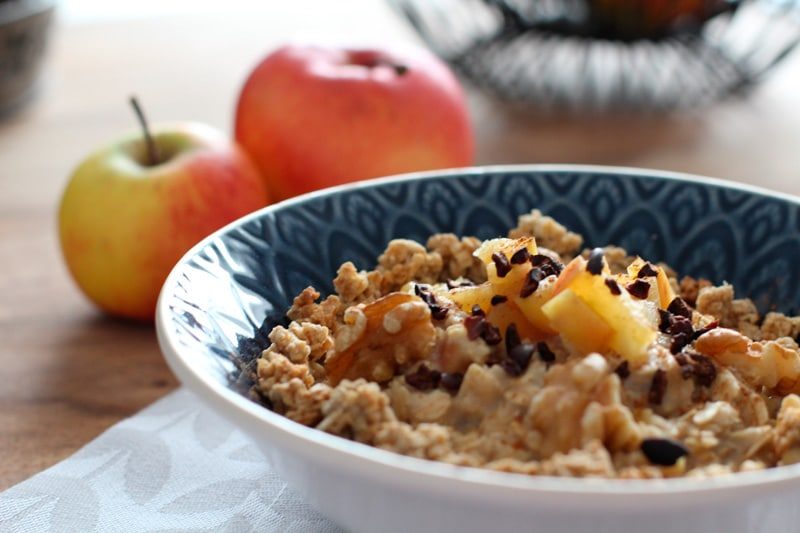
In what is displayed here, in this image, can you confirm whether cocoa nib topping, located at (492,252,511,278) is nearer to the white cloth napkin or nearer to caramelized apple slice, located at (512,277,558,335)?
caramelized apple slice, located at (512,277,558,335)

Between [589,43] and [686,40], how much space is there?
22cm

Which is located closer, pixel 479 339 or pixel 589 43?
pixel 479 339

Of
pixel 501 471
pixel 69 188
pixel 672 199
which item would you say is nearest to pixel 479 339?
pixel 501 471

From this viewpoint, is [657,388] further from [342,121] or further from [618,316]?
[342,121]

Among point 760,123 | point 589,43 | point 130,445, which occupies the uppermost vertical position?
point 589,43

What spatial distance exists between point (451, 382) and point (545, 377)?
0.29 ft

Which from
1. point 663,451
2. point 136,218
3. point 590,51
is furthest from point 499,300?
point 590,51

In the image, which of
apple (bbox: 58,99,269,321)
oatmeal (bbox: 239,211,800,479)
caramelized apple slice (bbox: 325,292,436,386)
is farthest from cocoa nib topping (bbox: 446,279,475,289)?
apple (bbox: 58,99,269,321)

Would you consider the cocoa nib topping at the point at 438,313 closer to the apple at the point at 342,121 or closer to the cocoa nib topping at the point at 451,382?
the cocoa nib topping at the point at 451,382

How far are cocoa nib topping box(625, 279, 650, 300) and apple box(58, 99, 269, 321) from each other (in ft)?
2.56

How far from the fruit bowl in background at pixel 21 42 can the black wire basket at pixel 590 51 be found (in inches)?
32.8

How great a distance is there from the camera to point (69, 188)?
1.59m

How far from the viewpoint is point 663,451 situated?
0.82m

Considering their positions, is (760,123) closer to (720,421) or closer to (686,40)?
(686,40)
